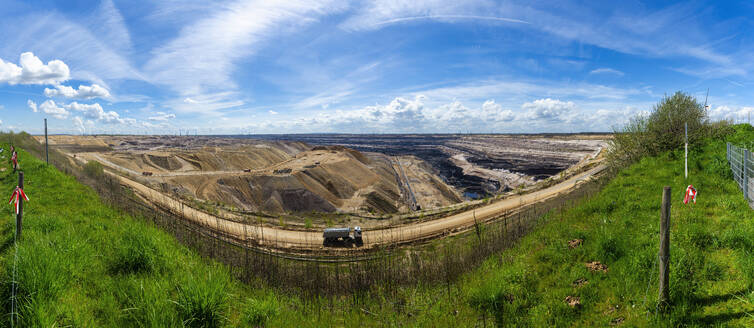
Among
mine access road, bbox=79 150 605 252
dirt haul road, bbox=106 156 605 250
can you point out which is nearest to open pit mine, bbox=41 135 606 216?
mine access road, bbox=79 150 605 252

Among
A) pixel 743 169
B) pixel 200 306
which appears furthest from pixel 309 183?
pixel 743 169

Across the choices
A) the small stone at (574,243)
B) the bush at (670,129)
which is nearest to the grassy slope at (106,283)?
the small stone at (574,243)

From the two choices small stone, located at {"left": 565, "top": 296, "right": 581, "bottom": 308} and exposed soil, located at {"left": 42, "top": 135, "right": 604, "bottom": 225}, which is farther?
exposed soil, located at {"left": 42, "top": 135, "right": 604, "bottom": 225}

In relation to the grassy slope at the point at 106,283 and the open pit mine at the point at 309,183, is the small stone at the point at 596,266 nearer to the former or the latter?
the grassy slope at the point at 106,283

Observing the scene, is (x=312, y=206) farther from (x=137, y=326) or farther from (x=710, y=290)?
(x=710, y=290)

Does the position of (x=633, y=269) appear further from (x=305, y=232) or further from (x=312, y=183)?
(x=312, y=183)

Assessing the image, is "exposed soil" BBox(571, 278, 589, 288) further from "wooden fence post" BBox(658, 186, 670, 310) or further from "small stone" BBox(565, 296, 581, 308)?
"wooden fence post" BBox(658, 186, 670, 310)
